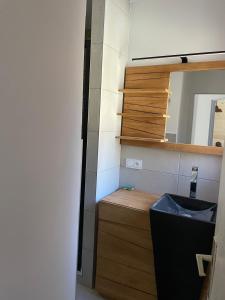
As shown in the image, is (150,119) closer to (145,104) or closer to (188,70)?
(145,104)

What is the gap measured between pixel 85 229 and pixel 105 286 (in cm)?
49

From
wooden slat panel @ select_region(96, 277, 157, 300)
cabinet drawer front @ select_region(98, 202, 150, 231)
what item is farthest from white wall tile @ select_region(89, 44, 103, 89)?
wooden slat panel @ select_region(96, 277, 157, 300)

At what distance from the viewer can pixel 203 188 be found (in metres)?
1.99

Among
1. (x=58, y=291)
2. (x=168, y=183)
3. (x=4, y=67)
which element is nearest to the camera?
(x=4, y=67)

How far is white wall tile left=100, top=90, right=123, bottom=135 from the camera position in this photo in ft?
6.48

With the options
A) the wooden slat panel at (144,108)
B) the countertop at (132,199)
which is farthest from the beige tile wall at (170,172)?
the wooden slat panel at (144,108)

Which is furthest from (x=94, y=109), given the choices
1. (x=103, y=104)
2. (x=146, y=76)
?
(x=146, y=76)

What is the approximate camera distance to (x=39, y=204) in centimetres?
60

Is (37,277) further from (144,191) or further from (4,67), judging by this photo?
(144,191)

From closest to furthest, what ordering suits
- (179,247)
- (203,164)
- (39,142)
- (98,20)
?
1. (39,142)
2. (179,247)
3. (98,20)
4. (203,164)

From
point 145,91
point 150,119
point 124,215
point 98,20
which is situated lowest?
point 124,215

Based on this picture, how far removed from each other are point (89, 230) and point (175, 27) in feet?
6.02

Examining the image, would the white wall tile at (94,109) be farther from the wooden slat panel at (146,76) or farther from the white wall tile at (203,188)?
the white wall tile at (203,188)

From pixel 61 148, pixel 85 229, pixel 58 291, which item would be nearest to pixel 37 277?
pixel 58 291
